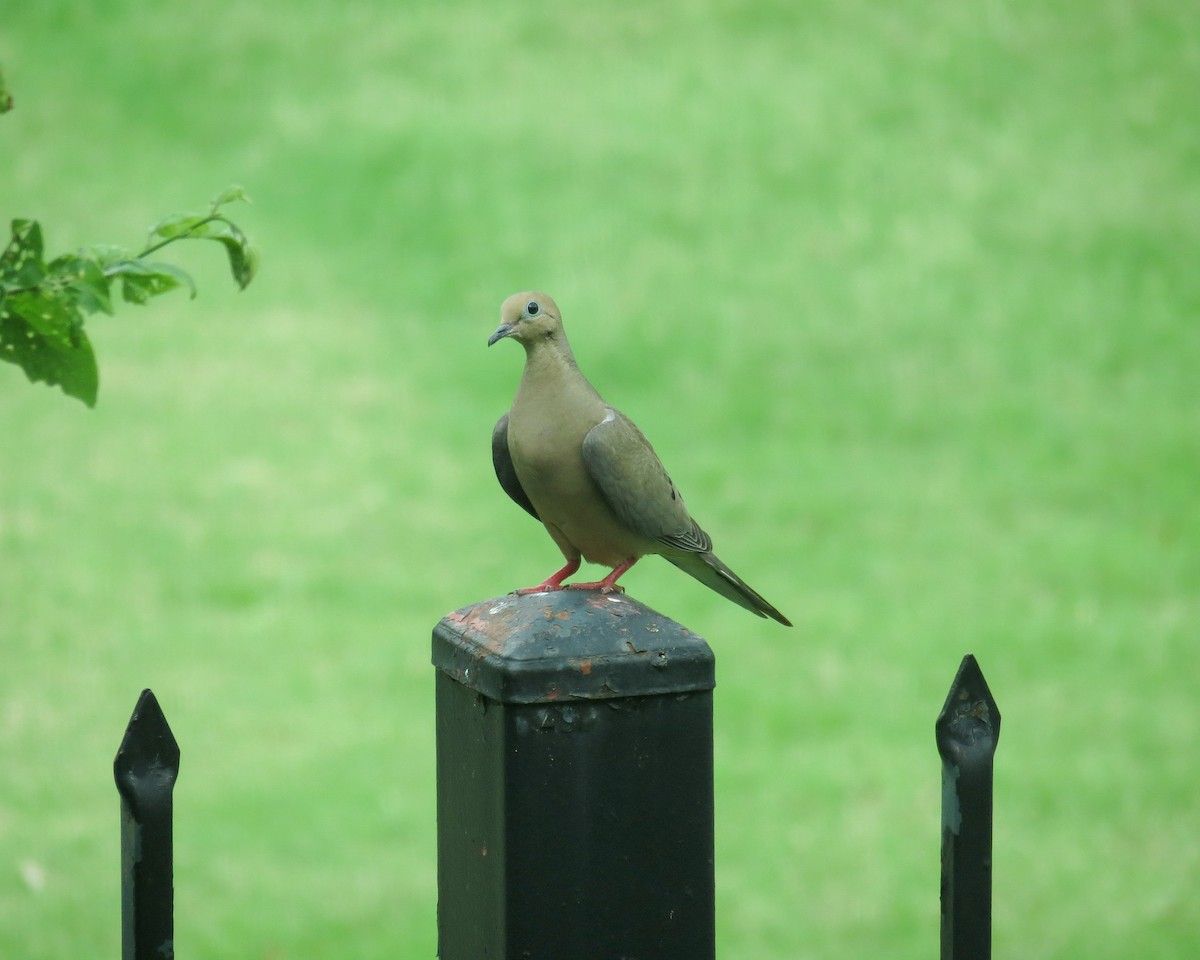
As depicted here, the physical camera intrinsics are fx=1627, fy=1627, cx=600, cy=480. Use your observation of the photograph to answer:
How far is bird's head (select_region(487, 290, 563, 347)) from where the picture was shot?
260 cm

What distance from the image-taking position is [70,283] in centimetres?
247

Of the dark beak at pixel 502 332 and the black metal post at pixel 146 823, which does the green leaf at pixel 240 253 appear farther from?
the black metal post at pixel 146 823

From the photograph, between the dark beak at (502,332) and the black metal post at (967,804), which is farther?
the dark beak at (502,332)

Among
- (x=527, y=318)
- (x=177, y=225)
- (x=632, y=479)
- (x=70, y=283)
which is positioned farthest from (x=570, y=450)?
(x=70, y=283)

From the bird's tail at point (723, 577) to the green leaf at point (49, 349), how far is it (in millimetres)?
1044

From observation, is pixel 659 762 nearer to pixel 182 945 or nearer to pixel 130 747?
pixel 130 747

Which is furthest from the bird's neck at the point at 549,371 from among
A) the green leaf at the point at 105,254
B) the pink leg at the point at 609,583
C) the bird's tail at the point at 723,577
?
the green leaf at the point at 105,254

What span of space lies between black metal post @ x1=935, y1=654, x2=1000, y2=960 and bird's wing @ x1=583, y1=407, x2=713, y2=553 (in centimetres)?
71

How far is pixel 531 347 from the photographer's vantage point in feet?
8.66

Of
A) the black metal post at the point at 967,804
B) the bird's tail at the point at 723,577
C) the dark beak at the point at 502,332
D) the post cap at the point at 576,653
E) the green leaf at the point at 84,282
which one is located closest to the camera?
the post cap at the point at 576,653

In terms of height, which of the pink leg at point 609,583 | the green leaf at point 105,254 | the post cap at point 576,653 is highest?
the green leaf at point 105,254

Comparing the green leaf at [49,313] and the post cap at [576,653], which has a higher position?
the green leaf at [49,313]

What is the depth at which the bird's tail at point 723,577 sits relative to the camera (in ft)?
9.68

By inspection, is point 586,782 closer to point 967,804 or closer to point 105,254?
point 967,804
